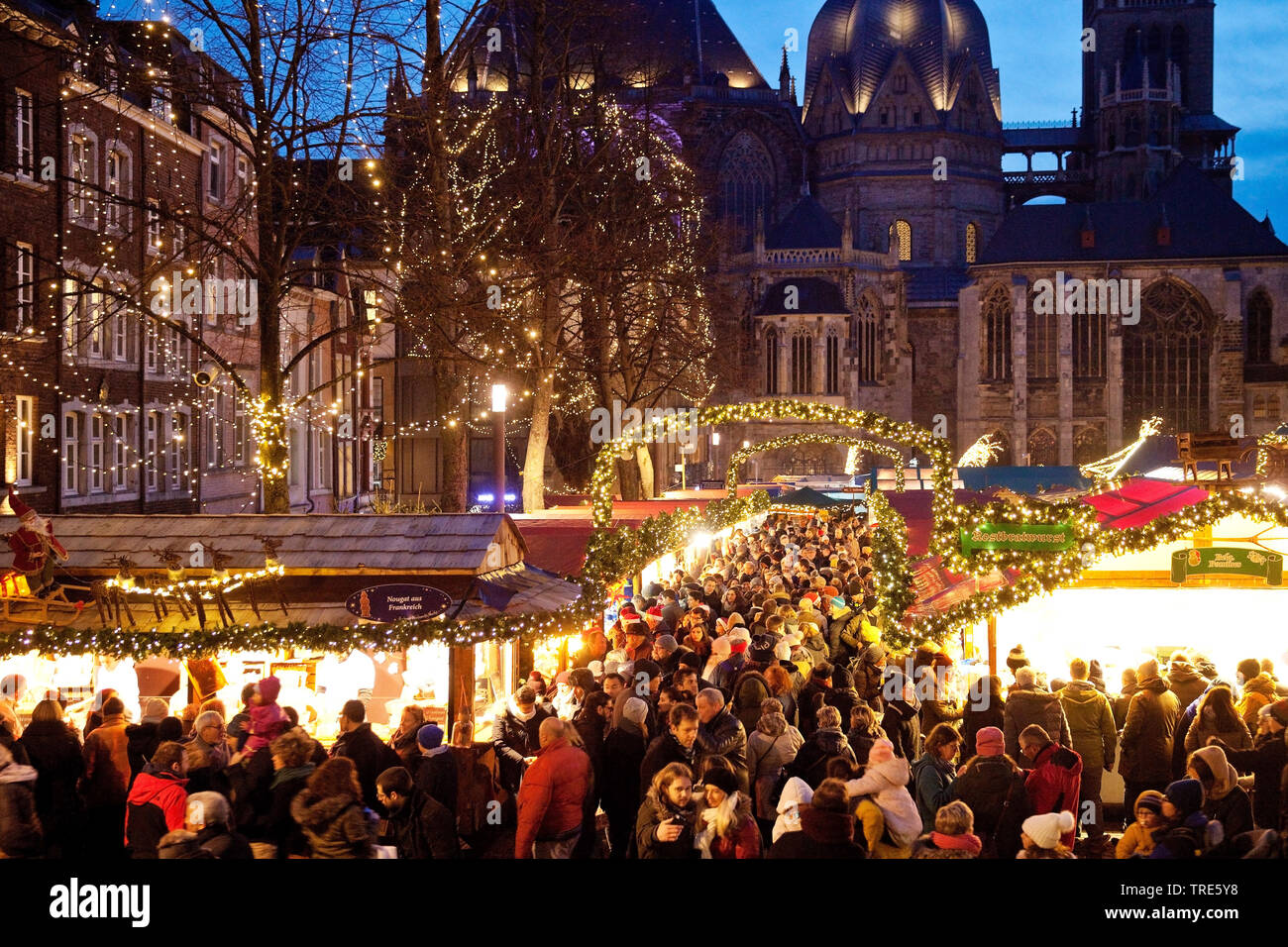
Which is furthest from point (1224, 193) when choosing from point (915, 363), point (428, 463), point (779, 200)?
point (428, 463)

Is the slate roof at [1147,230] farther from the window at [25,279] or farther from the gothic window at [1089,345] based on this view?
the window at [25,279]

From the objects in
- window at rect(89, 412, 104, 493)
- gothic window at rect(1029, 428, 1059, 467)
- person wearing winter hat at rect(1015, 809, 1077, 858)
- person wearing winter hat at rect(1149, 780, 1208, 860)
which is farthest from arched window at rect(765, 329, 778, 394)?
person wearing winter hat at rect(1015, 809, 1077, 858)

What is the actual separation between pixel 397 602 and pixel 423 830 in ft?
12.1

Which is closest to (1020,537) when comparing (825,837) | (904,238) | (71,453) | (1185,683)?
(1185,683)

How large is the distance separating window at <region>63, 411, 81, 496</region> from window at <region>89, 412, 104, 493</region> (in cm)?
32

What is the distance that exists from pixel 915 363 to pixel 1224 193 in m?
18.5

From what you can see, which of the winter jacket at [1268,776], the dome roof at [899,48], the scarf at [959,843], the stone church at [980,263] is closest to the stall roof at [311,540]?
the scarf at [959,843]

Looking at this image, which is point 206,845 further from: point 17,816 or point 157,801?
point 17,816

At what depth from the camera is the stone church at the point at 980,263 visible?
69562mm

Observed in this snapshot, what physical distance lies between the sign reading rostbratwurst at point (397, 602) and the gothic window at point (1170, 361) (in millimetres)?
64877

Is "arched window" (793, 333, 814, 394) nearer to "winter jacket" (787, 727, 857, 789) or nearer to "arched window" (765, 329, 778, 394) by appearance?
"arched window" (765, 329, 778, 394)

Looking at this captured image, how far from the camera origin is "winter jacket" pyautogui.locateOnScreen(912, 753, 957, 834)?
7930mm

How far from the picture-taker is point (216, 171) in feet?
93.4
